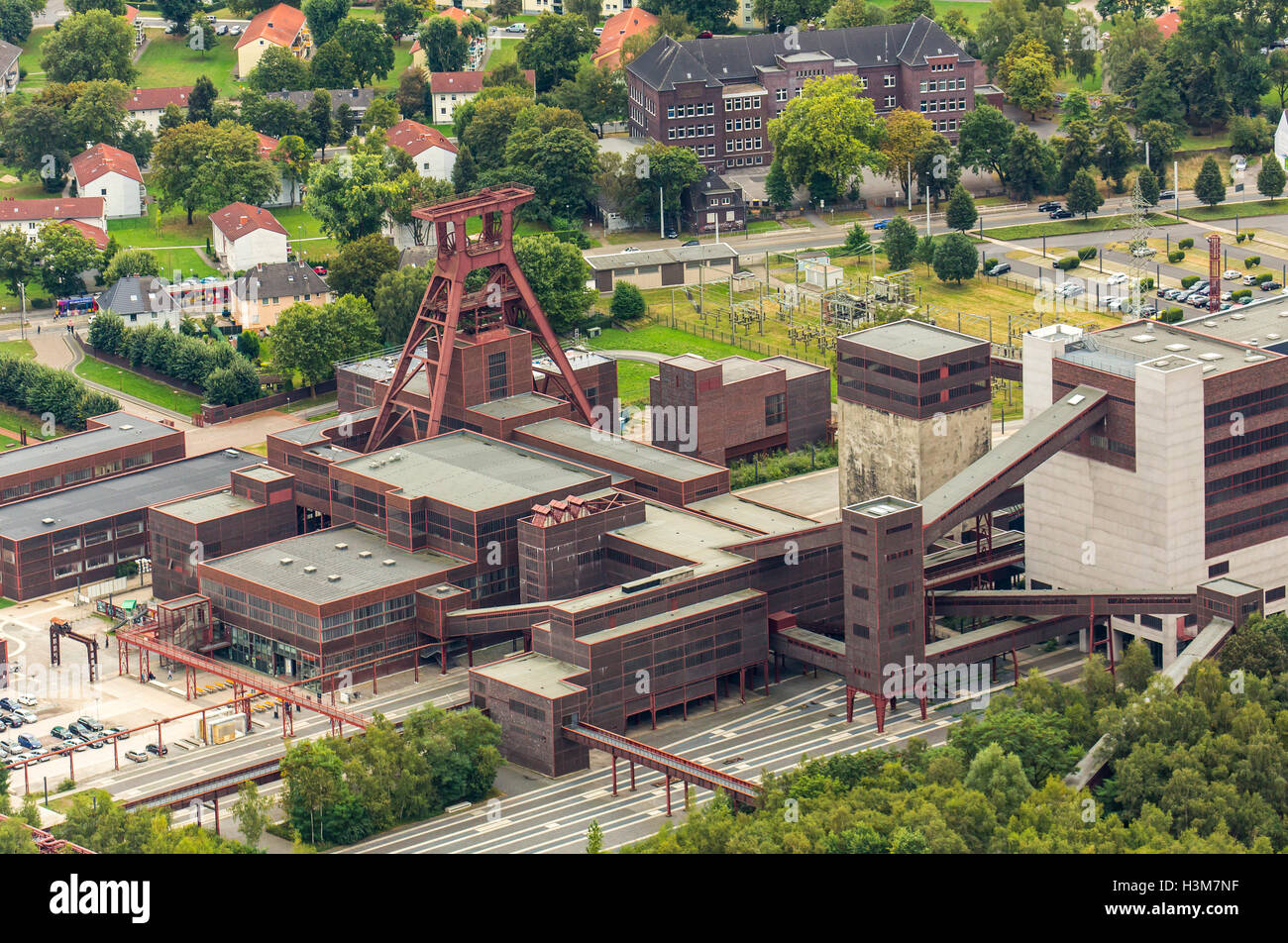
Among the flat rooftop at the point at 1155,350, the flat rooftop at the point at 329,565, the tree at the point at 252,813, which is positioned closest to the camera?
the tree at the point at 252,813

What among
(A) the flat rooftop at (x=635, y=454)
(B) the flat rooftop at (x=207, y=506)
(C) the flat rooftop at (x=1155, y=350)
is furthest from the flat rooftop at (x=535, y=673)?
(C) the flat rooftop at (x=1155, y=350)

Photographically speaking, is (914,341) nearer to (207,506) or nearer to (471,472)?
(471,472)

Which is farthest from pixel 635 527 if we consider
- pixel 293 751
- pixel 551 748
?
pixel 293 751

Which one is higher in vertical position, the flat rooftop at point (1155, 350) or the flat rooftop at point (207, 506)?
the flat rooftop at point (1155, 350)

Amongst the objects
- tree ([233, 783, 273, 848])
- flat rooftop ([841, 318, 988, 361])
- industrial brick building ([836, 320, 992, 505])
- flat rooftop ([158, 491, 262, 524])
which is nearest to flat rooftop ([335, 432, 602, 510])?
flat rooftop ([158, 491, 262, 524])

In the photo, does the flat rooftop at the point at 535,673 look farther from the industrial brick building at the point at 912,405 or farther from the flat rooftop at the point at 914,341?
the flat rooftop at the point at 914,341

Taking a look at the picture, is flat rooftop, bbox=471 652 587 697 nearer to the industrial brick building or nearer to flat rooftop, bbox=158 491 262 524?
flat rooftop, bbox=158 491 262 524
